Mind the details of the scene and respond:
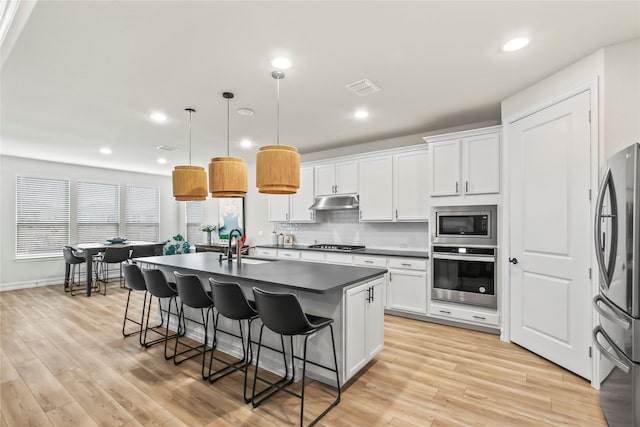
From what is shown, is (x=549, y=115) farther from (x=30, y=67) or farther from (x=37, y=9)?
(x=30, y=67)

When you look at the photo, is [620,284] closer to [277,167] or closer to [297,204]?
[277,167]

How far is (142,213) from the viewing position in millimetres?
8172

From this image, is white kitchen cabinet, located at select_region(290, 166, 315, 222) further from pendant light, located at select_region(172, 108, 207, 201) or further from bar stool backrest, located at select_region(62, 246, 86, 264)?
bar stool backrest, located at select_region(62, 246, 86, 264)

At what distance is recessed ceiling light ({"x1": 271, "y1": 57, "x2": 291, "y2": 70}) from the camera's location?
8.46 feet

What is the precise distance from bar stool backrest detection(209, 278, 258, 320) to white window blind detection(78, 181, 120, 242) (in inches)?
259

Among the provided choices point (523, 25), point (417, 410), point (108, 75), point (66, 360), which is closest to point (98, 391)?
point (66, 360)

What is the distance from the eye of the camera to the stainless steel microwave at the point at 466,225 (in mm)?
3686

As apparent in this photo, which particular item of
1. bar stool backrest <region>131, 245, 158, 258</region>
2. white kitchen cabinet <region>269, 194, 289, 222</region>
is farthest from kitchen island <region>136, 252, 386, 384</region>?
bar stool backrest <region>131, 245, 158, 258</region>

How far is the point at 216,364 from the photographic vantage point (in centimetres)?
296

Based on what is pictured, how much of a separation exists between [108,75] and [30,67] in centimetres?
60

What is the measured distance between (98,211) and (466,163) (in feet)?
26.2

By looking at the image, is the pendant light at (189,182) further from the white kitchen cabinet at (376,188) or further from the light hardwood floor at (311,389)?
the white kitchen cabinet at (376,188)

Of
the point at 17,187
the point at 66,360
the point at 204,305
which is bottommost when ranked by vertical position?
the point at 66,360

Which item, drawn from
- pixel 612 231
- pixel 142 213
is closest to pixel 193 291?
pixel 612 231
